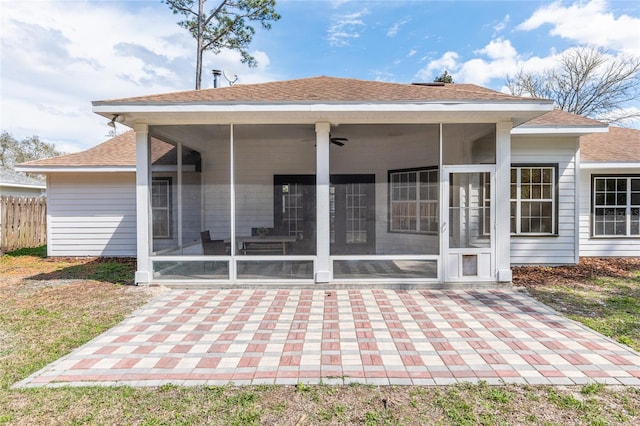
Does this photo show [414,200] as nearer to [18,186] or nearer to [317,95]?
[317,95]

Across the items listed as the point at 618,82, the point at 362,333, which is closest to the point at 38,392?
the point at 362,333

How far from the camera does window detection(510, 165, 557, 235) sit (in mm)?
7496

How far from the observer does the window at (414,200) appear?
581cm

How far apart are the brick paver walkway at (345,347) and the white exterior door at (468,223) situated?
805 millimetres

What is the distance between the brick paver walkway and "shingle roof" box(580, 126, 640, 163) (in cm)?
564

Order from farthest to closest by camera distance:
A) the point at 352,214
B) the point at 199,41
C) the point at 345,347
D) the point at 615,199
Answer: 1. the point at 199,41
2. the point at 615,199
3. the point at 352,214
4. the point at 345,347

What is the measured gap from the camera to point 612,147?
28.3 ft

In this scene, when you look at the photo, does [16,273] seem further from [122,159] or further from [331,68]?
[331,68]

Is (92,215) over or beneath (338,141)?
beneath

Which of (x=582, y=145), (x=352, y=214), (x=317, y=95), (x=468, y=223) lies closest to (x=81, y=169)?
(x=317, y=95)

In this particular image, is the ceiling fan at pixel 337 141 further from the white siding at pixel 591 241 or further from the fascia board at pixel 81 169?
the white siding at pixel 591 241

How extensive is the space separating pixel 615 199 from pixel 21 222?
16933 mm

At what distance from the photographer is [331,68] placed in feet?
52.2

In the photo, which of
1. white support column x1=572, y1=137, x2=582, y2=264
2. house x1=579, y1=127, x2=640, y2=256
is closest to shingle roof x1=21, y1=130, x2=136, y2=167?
white support column x1=572, y1=137, x2=582, y2=264
